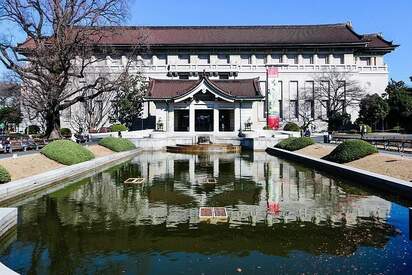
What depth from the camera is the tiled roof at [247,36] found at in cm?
6166

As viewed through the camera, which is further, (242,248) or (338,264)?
(242,248)

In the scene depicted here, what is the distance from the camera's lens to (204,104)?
46.9 metres

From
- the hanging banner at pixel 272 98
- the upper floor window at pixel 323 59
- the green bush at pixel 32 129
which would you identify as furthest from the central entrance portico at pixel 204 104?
the upper floor window at pixel 323 59

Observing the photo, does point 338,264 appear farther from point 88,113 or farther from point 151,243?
point 88,113

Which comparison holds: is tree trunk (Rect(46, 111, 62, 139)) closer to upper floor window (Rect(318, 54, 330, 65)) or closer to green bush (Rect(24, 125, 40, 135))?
green bush (Rect(24, 125, 40, 135))

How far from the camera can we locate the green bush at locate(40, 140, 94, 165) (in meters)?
19.5

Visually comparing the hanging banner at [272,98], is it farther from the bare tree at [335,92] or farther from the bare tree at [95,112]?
the bare tree at [95,112]

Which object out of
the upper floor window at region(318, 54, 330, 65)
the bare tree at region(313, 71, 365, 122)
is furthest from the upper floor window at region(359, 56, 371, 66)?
the bare tree at region(313, 71, 365, 122)

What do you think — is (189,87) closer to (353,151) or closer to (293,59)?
(293,59)

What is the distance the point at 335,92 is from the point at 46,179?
4880 cm

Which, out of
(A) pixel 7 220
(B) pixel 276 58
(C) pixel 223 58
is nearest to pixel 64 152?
(A) pixel 7 220

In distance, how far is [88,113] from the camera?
5581cm

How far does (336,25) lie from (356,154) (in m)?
52.3

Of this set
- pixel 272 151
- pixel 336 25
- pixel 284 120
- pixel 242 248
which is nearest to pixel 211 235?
pixel 242 248
